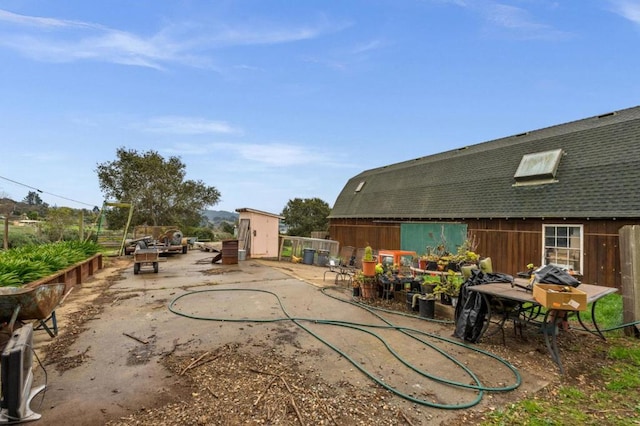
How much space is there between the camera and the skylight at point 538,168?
1096 centimetres

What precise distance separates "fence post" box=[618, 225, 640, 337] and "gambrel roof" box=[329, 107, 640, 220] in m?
4.48

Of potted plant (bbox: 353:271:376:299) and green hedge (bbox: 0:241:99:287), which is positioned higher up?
green hedge (bbox: 0:241:99:287)

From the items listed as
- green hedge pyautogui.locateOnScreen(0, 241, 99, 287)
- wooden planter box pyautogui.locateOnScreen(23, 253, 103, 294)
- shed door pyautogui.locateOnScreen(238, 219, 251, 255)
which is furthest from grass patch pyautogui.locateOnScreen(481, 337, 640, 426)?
shed door pyautogui.locateOnScreen(238, 219, 251, 255)

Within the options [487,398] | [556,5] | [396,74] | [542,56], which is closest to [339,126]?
[396,74]

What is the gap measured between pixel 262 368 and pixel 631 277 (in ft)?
20.0

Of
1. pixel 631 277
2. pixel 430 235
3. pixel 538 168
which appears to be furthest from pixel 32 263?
pixel 538 168

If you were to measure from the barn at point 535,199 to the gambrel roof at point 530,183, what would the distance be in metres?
0.03

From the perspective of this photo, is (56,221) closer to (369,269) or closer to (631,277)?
(369,269)

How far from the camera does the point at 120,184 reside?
25078 millimetres

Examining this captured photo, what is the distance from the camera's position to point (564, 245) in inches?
392

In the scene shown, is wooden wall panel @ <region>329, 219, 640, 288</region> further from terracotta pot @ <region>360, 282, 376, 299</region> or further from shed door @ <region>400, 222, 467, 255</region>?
terracotta pot @ <region>360, 282, 376, 299</region>

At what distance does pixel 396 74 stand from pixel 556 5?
6.36 m

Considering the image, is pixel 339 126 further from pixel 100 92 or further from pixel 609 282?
pixel 609 282

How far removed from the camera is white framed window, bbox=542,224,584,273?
377 inches
